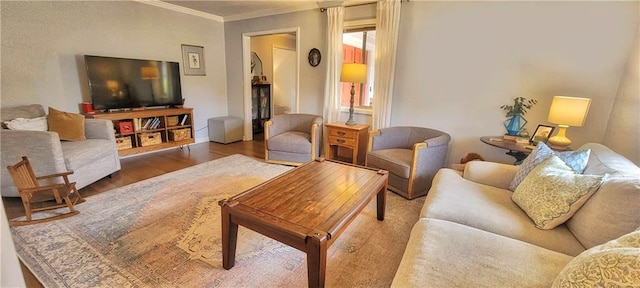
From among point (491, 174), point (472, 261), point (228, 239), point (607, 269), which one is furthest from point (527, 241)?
point (228, 239)

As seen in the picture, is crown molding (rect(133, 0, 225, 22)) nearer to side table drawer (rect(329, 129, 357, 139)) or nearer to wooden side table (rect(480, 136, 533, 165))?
side table drawer (rect(329, 129, 357, 139))

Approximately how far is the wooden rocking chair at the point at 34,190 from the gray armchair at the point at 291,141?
6.69 feet

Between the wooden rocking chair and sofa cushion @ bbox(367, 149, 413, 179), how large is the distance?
2.78 m

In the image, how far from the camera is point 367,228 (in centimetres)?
223

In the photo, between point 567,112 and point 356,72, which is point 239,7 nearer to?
point 356,72

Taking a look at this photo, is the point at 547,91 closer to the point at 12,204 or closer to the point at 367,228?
the point at 367,228

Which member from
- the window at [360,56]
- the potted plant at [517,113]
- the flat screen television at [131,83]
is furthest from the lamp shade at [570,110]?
the flat screen television at [131,83]

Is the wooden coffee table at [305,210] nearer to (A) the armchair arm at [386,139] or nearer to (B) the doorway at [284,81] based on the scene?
(A) the armchair arm at [386,139]

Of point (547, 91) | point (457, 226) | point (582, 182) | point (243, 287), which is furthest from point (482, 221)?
point (547, 91)

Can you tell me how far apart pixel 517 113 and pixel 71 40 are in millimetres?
5245

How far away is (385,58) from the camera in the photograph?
11.4ft

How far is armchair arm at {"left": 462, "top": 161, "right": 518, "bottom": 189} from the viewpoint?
212 centimetres

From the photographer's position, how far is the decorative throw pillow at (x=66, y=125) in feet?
9.50

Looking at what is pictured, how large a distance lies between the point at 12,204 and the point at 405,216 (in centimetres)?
353
